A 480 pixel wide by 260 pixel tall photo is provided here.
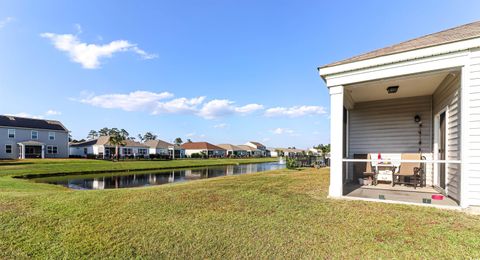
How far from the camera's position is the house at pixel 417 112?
4.56 metres

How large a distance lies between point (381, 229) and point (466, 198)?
2.22 m

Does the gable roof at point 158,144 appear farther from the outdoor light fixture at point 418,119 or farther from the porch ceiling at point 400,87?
the outdoor light fixture at point 418,119

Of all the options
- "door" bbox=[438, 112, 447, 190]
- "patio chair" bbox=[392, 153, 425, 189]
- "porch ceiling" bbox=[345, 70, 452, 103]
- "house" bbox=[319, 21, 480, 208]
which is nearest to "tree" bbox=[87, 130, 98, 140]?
Result: "house" bbox=[319, 21, 480, 208]

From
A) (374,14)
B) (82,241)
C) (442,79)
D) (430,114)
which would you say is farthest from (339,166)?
(374,14)

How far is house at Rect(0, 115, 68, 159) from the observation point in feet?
110

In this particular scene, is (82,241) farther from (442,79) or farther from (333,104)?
(442,79)

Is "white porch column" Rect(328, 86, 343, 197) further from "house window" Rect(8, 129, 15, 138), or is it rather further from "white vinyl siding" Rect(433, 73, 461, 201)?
"house window" Rect(8, 129, 15, 138)

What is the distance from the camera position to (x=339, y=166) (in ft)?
19.3

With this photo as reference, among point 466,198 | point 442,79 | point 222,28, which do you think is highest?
point 222,28

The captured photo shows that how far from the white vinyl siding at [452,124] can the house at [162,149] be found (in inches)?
2221

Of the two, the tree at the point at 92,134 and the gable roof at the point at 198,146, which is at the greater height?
the tree at the point at 92,134

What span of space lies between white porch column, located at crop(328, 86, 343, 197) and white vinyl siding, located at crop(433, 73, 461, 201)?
2229 millimetres

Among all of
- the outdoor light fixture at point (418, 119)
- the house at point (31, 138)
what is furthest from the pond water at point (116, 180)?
the house at point (31, 138)

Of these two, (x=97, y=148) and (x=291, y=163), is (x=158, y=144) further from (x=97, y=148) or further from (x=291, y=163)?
(x=291, y=163)
